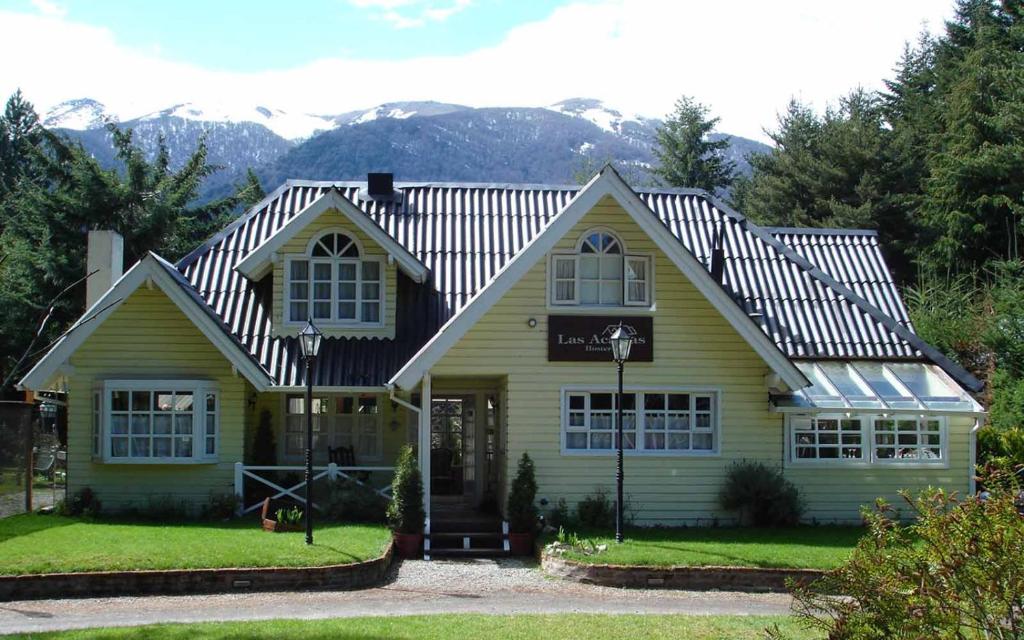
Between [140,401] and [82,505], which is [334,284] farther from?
[82,505]

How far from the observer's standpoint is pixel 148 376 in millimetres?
19391

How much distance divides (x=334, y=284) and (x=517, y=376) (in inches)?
174

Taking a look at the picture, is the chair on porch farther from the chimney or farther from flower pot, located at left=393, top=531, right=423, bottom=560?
the chimney

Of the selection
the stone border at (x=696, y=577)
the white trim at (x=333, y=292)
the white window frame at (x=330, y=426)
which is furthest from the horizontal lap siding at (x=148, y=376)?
the stone border at (x=696, y=577)

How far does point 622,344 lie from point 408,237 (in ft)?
23.6

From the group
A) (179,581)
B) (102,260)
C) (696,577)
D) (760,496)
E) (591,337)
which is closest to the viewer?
(179,581)

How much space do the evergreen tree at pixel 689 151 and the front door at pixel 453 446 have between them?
41.1 meters

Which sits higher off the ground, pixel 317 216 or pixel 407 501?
pixel 317 216

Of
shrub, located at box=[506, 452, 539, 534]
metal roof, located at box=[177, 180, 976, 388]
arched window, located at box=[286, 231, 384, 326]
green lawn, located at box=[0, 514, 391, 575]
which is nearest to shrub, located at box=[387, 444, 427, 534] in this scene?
green lawn, located at box=[0, 514, 391, 575]

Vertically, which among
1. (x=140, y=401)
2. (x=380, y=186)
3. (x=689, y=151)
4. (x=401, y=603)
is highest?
(x=689, y=151)

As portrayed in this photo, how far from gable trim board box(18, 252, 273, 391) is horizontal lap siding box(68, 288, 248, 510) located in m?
0.38

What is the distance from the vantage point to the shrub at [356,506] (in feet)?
61.7

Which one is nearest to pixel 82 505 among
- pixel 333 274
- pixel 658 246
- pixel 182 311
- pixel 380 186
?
pixel 182 311

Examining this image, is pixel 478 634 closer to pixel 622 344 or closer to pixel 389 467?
pixel 622 344
